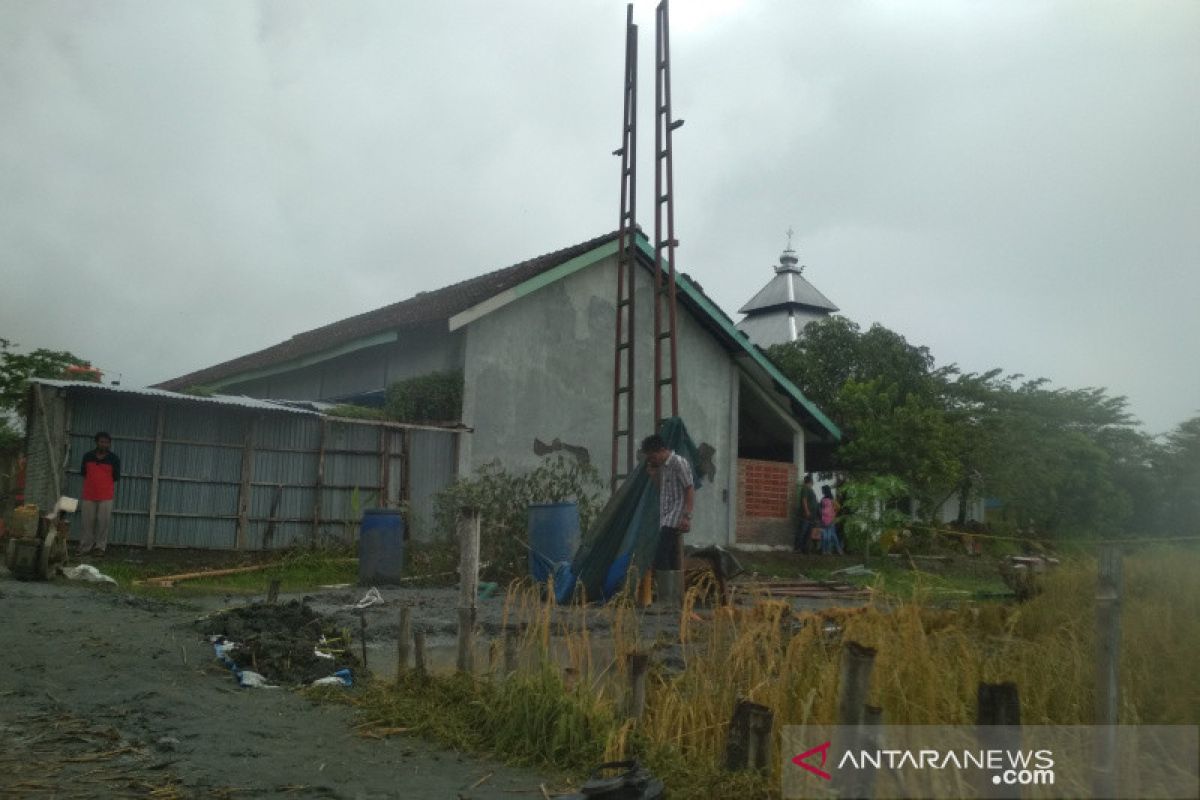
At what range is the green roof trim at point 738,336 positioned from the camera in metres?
17.0

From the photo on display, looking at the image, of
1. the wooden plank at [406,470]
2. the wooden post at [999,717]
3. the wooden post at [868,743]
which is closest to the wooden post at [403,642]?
the wooden post at [868,743]

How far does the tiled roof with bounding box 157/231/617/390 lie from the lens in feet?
50.9

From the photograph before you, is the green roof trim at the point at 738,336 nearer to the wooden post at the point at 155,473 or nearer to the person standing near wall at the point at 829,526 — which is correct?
the person standing near wall at the point at 829,526

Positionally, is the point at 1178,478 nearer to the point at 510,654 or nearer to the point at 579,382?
the point at 579,382

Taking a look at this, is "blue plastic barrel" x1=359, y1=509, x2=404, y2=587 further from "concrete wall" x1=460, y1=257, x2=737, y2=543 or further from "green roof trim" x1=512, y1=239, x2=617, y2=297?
"green roof trim" x1=512, y1=239, x2=617, y2=297

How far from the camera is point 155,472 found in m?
13.4

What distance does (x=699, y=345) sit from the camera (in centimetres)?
1825

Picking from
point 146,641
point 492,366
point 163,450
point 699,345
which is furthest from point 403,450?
point 146,641

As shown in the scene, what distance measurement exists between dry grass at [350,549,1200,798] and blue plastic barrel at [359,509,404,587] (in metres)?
6.17

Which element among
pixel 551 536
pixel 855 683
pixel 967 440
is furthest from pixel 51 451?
pixel 967 440

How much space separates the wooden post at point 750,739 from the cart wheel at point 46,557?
866 cm

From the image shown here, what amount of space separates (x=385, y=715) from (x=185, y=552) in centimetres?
949

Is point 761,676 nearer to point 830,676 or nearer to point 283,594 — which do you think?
point 830,676

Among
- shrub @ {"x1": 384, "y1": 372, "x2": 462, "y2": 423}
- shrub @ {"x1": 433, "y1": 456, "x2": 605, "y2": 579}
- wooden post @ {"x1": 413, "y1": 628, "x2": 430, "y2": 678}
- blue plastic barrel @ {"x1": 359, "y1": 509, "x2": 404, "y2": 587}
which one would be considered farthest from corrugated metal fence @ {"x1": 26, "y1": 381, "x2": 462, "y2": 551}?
wooden post @ {"x1": 413, "y1": 628, "x2": 430, "y2": 678}
